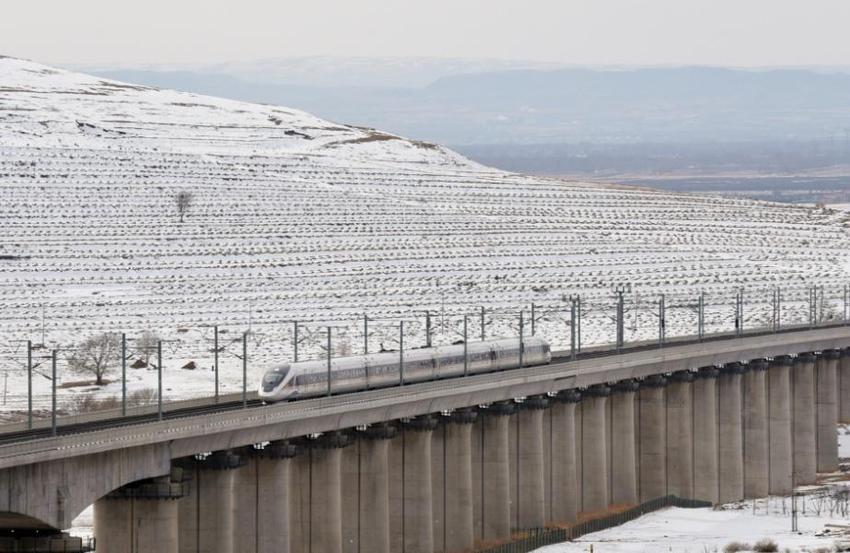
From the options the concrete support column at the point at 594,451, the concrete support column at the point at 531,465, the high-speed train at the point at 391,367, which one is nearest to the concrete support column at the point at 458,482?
the high-speed train at the point at 391,367

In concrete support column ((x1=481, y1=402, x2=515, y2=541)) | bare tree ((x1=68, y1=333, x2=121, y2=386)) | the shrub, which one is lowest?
the shrub

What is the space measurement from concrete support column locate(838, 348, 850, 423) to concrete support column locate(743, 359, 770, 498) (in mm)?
11000

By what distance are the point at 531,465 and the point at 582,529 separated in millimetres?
3725

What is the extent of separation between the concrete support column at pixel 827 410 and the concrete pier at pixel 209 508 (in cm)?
5230

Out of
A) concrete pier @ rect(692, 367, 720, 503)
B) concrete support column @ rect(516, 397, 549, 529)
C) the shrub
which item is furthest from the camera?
concrete pier @ rect(692, 367, 720, 503)

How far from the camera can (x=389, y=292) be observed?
5487 inches

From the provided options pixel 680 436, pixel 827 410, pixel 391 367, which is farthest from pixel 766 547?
pixel 827 410

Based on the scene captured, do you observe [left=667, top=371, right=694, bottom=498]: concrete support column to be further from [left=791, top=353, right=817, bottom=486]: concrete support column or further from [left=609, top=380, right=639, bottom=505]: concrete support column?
[left=791, top=353, right=817, bottom=486]: concrete support column

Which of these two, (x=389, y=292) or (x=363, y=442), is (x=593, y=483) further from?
(x=389, y=292)

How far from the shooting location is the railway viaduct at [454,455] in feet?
198

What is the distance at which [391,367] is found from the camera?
77812mm

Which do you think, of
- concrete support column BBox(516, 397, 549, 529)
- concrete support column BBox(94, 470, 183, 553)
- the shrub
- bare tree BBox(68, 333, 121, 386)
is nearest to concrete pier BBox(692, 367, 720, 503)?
concrete support column BBox(516, 397, 549, 529)

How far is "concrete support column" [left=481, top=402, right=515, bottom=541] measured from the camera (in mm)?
A: 81375

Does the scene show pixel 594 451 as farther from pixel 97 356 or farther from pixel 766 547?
pixel 97 356
